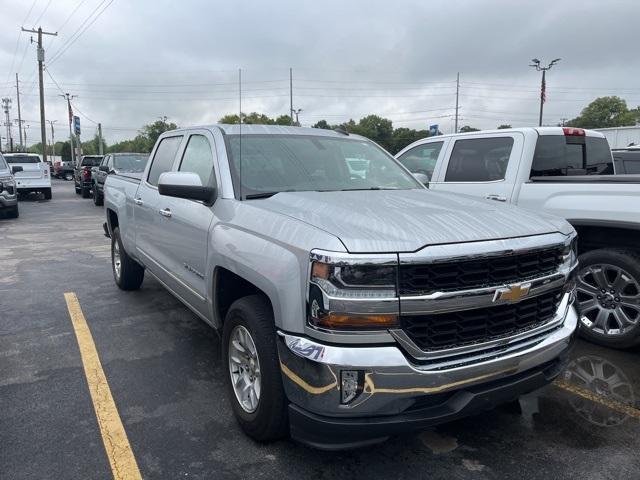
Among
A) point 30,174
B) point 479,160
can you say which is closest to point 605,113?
point 30,174

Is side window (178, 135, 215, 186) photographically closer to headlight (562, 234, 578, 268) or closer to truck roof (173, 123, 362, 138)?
truck roof (173, 123, 362, 138)

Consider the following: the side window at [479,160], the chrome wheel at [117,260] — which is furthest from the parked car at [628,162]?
the chrome wheel at [117,260]

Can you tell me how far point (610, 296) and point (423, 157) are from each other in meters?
2.94

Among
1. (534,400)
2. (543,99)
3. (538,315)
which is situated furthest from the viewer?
(543,99)

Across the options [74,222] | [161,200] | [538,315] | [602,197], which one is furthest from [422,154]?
[74,222]

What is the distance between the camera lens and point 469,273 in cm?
240

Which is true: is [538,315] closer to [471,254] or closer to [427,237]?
[471,254]

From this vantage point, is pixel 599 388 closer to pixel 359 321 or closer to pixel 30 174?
pixel 359 321

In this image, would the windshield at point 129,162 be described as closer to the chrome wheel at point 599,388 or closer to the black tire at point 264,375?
the black tire at point 264,375

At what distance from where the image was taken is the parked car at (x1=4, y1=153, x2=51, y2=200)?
20.0 m

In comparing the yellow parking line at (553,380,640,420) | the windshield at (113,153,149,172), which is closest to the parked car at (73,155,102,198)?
the windshield at (113,153,149,172)

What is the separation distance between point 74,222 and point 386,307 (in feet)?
44.2

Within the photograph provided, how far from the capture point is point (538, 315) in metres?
2.79

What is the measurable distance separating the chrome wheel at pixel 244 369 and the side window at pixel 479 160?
11.6 feet
